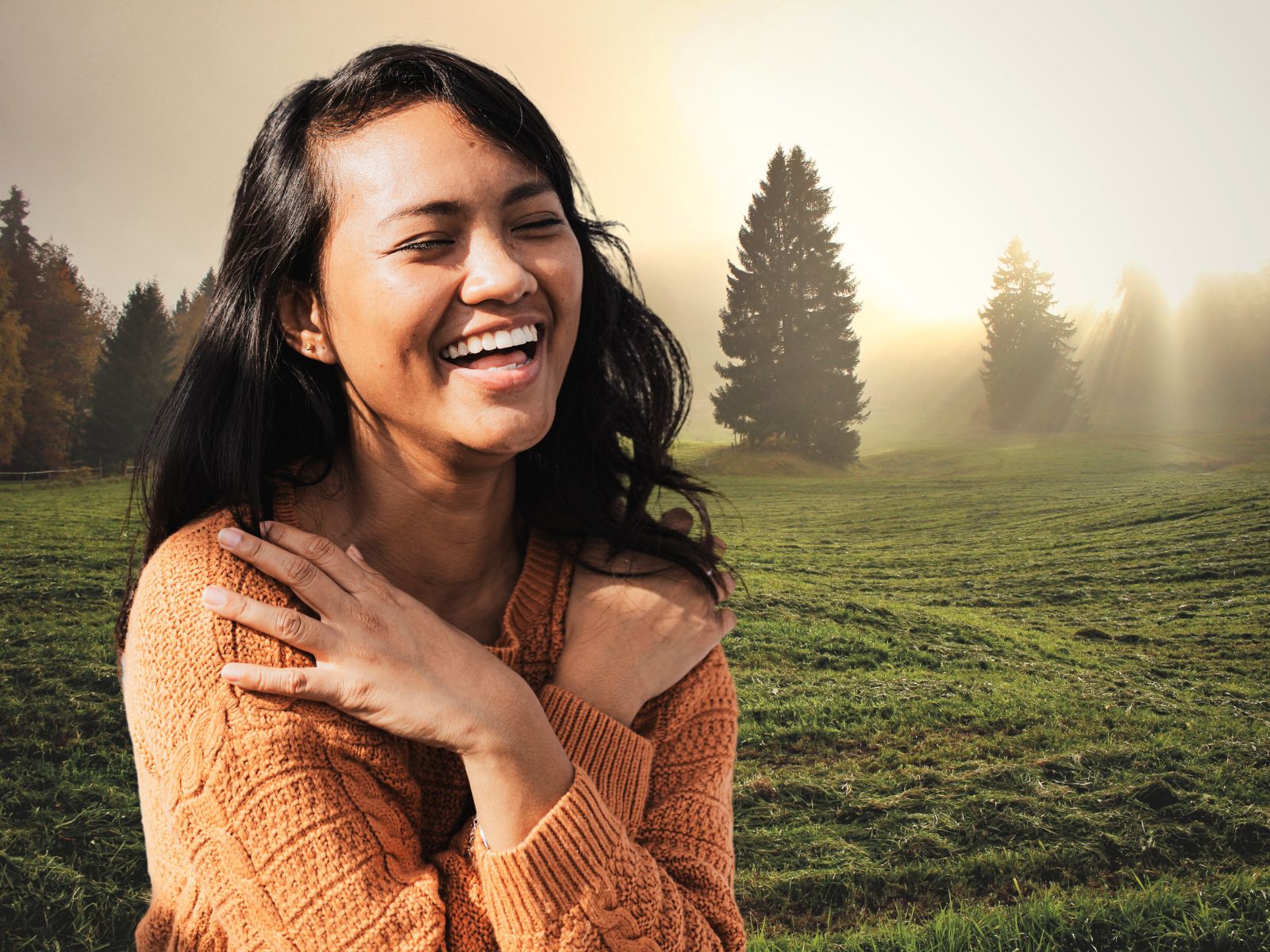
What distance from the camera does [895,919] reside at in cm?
289

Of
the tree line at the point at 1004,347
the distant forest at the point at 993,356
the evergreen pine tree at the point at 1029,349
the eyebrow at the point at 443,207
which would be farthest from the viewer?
the evergreen pine tree at the point at 1029,349

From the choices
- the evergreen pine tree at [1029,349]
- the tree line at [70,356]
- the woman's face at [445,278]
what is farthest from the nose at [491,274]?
the evergreen pine tree at [1029,349]

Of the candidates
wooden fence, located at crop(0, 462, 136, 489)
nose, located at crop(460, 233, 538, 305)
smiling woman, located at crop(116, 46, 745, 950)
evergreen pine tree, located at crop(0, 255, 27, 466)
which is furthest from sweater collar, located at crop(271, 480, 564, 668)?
evergreen pine tree, located at crop(0, 255, 27, 466)

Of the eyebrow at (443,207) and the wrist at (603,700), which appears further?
the wrist at (603,700)

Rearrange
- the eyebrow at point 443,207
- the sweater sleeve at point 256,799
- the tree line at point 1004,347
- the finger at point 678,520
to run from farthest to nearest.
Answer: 1. the tree line at point 1004,347
2. the finger at point 678,520
3. the eyebrow at point 443,207
4. the sweater sleeve at point 256,799

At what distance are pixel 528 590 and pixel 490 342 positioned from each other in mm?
449

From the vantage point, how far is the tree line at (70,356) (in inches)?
163

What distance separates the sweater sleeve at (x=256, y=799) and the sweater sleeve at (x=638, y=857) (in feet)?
0.36

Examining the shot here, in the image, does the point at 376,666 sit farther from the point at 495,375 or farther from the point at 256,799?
the point at 495,375

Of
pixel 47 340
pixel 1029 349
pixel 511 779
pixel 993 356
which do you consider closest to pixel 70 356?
pixel 47 340

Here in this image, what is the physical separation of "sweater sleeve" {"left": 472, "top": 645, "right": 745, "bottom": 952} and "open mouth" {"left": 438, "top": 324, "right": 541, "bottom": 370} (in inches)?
18.3

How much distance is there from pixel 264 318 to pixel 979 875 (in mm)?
2795

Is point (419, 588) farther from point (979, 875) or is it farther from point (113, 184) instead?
point (113, 184)

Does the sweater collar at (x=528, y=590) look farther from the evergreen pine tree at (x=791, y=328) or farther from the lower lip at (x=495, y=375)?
the evergreen pine tree at (x=791, y=328)
